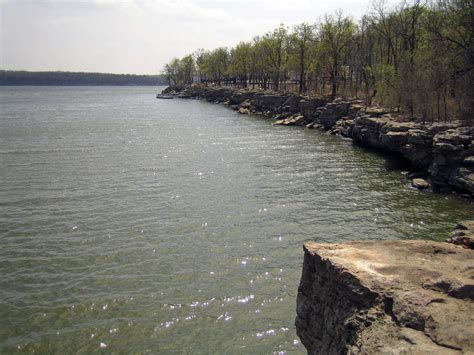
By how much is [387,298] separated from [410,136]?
100ft

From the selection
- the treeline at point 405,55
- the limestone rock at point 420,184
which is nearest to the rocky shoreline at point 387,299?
the limestone rock at point 420,184

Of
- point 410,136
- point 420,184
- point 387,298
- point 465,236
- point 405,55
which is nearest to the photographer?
point 387,298

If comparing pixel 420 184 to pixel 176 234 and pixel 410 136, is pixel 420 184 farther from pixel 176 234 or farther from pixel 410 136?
pixel 176 234

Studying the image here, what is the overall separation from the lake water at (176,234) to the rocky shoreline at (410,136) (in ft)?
6.36

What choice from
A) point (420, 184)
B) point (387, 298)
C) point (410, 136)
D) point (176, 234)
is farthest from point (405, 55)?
point (387, 298)

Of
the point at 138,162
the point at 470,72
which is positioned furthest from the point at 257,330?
the point at 470,72

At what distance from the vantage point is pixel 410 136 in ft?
112

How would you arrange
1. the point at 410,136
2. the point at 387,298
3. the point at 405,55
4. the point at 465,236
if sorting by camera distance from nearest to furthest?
the point at 387,298, the point at 465,236, the point at 410,136, the point at 405,55

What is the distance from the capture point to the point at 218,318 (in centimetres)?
1379

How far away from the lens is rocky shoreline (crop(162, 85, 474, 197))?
28516 millimetres

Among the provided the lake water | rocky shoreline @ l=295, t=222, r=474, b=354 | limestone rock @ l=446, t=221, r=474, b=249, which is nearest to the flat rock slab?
rocky shoreline @ l=295, t=222, r=474, b=354

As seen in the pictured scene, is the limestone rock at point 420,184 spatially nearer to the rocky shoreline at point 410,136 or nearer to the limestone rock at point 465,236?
the rocky shoreline at point 410,136

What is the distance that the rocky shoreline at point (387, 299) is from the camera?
620 centimetres

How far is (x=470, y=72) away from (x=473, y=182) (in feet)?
46.1
